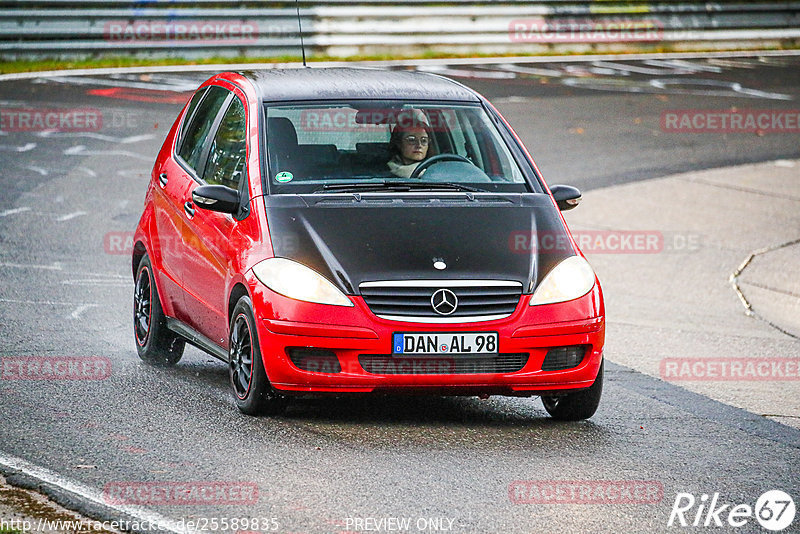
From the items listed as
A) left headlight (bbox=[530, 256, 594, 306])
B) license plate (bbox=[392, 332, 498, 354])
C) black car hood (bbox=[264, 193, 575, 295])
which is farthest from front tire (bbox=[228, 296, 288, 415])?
left headlight (bbox=[530, 256, 594, 306])

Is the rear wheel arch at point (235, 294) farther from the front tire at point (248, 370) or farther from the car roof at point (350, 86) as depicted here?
the car roof at point (350, 86)

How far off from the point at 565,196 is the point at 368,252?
1.47 metres

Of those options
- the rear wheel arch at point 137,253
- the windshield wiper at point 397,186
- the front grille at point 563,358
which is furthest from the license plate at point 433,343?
the rear wheel arch at point 137,253

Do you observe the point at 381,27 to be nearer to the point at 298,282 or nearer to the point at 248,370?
the point at 248,370

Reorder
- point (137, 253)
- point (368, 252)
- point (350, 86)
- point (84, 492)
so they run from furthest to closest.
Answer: point (137, 253) → point (350, 86) → point (368, 252) → point (84, 492)

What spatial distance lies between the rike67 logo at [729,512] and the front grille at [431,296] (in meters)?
1.28

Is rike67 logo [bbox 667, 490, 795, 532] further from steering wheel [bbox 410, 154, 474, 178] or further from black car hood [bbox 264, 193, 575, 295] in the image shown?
steering wheel [bbox 410, 154, 474, 178]

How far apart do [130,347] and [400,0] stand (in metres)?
19.0

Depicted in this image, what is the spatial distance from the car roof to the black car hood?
0.83 m

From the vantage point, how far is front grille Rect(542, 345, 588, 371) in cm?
678

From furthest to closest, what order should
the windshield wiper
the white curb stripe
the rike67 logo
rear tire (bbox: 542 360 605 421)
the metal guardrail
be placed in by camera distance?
the metal guardrail < the windshield wiper < rear tire (bbox: 542 360 605 421) < the rike67 logo < the white curb stripe

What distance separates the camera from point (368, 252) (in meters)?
6.75

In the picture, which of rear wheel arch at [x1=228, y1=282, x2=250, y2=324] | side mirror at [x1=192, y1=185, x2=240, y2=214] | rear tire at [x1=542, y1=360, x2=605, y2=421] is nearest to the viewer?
rear wheel arch at [x1=228, y1=282, x2=250, y2=324]

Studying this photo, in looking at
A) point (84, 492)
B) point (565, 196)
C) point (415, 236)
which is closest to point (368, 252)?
point (415, 236)
